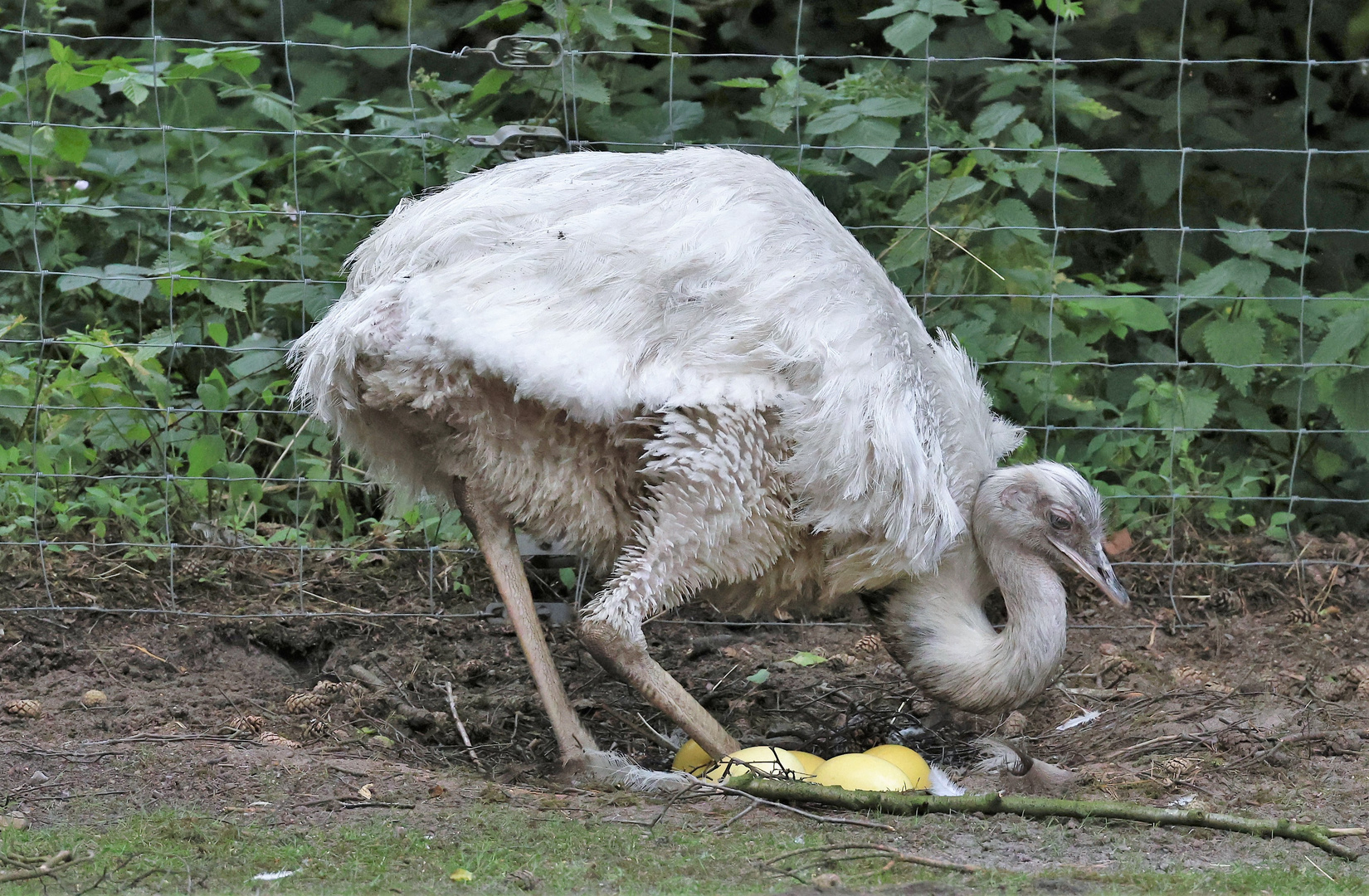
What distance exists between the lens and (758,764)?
13.5 feet

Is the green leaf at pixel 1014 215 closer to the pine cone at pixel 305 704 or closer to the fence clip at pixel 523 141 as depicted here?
the fence clip at pixel 523 141

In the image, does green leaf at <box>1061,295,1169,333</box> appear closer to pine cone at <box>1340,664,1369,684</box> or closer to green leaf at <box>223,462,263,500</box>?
pine cone at <box>1340,664,1369,684</box>

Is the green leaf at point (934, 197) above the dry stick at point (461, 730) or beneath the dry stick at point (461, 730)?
above

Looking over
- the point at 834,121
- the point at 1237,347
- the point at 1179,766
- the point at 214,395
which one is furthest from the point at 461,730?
the point at 1237,347

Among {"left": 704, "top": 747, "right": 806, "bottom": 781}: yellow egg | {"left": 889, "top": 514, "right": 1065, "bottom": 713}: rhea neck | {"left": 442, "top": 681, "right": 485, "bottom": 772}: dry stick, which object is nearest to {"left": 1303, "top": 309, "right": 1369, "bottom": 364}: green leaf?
{"left": 889, "top": 514, "right": 1065, "bottom": 713}: rhea neck

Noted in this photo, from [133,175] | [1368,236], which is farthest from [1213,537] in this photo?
[133,175]

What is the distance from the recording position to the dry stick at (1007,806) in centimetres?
373

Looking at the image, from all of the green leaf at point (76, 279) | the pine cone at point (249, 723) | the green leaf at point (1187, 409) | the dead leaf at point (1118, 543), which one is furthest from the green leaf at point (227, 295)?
the green leaf at point (1187, 409)

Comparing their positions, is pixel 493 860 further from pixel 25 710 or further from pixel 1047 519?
pixel 1047 519

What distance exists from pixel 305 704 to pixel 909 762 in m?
1.90

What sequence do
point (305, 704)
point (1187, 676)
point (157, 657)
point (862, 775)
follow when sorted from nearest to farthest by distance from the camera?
point (862, 775) < point (305, 704) < point (157, 657) < point (1187, 676)

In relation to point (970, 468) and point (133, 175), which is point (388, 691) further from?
point (133, 175)

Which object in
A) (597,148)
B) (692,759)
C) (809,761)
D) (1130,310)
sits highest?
(597,148)

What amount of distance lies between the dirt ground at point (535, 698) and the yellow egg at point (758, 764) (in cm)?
22
